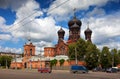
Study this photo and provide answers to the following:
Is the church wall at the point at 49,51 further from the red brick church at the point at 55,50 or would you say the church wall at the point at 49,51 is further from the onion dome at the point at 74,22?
the onion dome at the point at 74,22

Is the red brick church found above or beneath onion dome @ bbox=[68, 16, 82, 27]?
beneath

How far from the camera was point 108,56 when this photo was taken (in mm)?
99312

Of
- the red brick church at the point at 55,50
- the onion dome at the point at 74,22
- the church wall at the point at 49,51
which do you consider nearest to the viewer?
the red brick church at the point at 55,50

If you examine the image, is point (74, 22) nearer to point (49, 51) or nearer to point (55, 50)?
point (55, 50)

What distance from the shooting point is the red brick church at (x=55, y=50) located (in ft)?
372

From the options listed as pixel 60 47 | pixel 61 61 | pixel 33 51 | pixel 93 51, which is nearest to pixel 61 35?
pixel 60 47

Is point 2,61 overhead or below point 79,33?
below

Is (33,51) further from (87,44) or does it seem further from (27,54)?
(87,44)

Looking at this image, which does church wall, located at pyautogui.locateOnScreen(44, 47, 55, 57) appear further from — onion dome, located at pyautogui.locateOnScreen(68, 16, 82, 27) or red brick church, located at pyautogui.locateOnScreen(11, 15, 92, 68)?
onion dome, located at pyautogui.locateOnScreen(68, 16, 82, 27)

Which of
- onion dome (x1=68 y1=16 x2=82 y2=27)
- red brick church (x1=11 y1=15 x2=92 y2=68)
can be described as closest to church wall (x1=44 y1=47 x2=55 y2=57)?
red brick church (x1=11 y1=15 x2=92 y2=68)

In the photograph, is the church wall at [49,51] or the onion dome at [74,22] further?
the church wall at [49,51]

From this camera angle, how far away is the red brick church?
113312mm

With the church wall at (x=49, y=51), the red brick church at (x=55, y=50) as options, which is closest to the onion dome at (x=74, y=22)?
the red brick church at (x=55, y=50)

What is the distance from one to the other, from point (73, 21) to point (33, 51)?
24945mm
